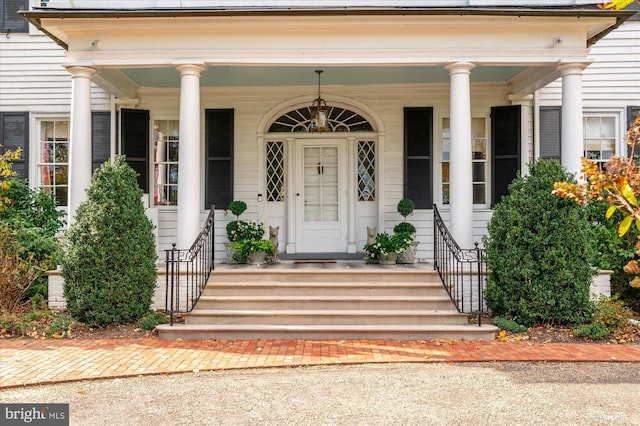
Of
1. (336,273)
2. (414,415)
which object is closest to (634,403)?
(414,415)

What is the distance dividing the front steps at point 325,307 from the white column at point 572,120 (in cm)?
265

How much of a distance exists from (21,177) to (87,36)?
3772 mm

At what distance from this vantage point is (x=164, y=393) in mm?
4773

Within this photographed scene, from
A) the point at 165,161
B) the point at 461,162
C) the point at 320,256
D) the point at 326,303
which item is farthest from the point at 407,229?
the point at 165,161

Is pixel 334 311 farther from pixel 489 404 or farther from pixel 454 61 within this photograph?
pixel 454 61

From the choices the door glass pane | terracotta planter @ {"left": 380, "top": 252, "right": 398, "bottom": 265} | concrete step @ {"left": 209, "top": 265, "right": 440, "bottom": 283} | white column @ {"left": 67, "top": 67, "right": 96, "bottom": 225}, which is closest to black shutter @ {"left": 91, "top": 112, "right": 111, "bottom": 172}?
white column @ {"left": 67, "top": 67, "right": 96, "bottom": 225}

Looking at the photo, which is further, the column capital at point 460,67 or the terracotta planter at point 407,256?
the terracotta planter at point 407,256

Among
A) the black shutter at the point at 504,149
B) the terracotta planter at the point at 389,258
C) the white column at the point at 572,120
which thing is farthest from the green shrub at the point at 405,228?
the white column at the point at 572,120

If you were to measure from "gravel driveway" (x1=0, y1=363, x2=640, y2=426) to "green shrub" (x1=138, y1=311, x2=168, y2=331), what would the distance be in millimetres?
1923

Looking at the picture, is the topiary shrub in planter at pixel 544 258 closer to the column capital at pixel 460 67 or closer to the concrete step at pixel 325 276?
the concrete step at pixel 325 276

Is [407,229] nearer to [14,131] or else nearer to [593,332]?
[593,332]

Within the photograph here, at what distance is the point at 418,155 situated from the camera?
401 inches

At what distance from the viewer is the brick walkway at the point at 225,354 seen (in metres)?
5.45

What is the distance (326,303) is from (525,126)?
5321mm
